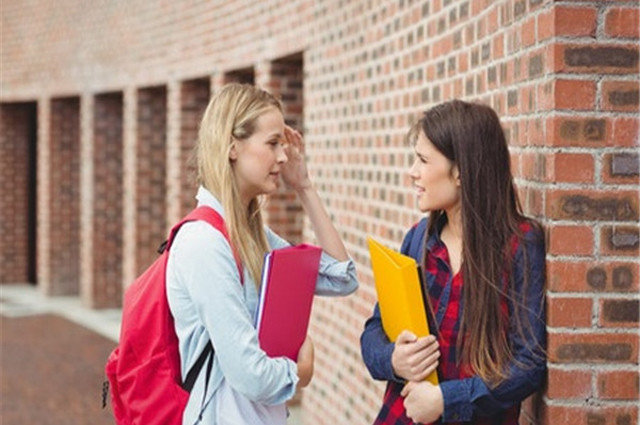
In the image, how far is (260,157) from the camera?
3113mm

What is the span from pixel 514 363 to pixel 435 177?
0.52 meters

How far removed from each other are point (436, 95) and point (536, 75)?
4.80ft

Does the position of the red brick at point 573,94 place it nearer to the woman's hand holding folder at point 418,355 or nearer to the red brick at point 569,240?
the red brick at point 569,240

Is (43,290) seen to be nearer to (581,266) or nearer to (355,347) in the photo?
(355,347)

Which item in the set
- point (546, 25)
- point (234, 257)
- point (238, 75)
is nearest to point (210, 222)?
point (234, 257)

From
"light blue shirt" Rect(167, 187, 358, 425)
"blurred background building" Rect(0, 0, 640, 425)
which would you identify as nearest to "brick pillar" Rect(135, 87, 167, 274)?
"blurred background building" Rect(0, 0, 640, 425)

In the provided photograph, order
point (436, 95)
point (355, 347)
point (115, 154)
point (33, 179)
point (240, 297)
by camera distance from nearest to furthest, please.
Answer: point (240, 297)
point (436, 95)
point (355, 347)
point (115, 154)
point (33, 179)

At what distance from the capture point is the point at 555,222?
3160mm

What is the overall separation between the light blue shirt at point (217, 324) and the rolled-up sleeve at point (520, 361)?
0.42 m

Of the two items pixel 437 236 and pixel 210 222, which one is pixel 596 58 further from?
pixel 210 222

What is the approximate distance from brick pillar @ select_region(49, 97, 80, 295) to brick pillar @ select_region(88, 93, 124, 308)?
1.43m

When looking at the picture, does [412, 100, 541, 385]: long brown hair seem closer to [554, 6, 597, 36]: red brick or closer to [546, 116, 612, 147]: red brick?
[546, 116, 612, 147]: red brick

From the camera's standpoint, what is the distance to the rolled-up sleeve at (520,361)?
9.58 feet

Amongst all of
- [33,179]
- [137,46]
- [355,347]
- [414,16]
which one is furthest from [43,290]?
[414,16]
